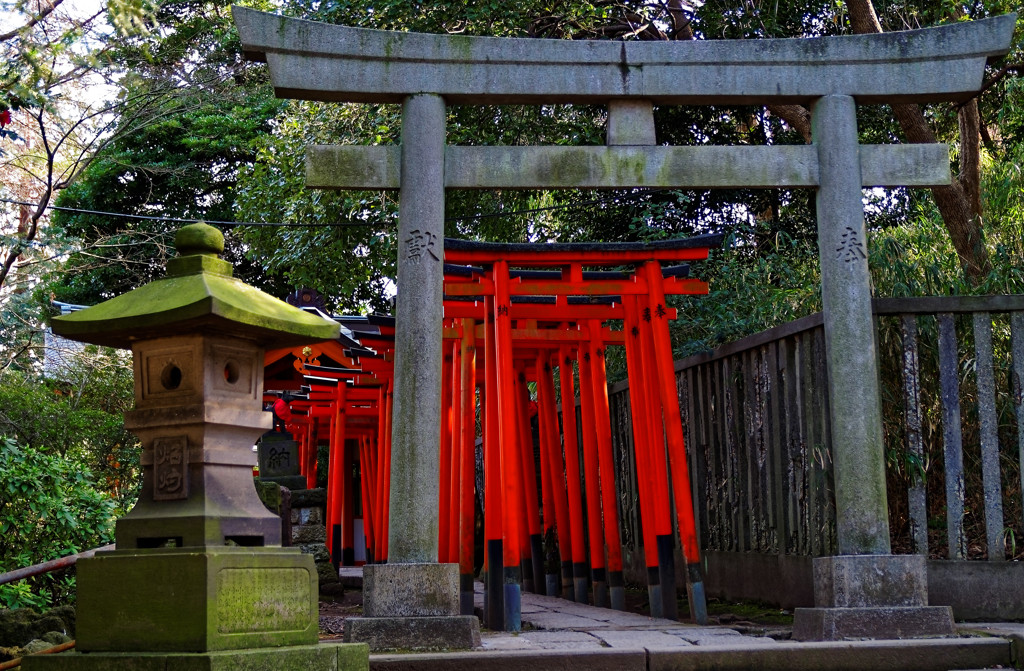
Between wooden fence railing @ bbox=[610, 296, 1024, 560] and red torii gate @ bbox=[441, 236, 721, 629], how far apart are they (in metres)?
0.69

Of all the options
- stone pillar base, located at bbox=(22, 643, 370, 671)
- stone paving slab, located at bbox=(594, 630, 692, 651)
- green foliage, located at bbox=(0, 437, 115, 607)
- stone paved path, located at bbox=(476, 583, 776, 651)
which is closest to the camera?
stone pillar base, located at bbox=(22, 643, 370, 671)

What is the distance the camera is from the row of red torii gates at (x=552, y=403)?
7805mm

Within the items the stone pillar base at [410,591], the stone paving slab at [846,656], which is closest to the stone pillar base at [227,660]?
the stone pillar base at [410,591]

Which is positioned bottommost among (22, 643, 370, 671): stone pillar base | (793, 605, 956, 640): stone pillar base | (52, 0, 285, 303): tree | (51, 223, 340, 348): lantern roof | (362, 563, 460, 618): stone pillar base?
(793, 605, 956, 640): stone pillar base

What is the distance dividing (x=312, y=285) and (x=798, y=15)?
7497 millimetres

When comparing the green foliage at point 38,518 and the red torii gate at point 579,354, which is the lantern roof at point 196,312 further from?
the green foliage at point 38,518

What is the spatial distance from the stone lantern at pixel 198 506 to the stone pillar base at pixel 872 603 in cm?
281

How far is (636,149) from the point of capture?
689 cm

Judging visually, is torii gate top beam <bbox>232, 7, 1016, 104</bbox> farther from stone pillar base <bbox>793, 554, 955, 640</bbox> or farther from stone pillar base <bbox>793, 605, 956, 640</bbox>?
stone pillar base <bbox>793, 605, 956, 640</bbox>

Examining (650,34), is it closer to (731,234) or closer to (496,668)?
(731,234)

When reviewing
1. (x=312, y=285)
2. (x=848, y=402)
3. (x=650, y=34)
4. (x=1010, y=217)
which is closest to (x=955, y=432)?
(x=848, y=402)

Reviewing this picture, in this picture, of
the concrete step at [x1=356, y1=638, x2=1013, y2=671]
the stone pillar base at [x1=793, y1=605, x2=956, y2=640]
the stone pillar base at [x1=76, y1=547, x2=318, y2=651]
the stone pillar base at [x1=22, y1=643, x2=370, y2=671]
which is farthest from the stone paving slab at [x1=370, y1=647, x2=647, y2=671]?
the stone pillar base at [x1=793, y1=605, x2=956, y2=640]

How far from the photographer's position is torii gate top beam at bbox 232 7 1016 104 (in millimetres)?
6758

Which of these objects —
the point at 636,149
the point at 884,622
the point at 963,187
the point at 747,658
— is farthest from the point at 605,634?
the point at 963,187
